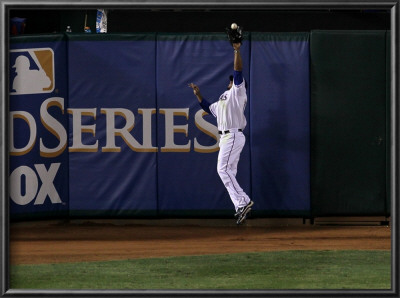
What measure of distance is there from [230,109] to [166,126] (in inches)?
35.9

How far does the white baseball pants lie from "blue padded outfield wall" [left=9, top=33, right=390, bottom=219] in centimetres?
28

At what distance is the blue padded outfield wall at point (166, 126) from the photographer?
11.5 meters

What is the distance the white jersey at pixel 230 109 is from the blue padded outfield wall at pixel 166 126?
232mm

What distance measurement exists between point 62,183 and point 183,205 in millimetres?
1594

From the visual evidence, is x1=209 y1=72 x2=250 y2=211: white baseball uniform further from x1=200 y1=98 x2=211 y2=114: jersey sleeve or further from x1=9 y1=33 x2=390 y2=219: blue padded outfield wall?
x1=9 y1=33 x2=390 y2=219: blue padded outfield wall

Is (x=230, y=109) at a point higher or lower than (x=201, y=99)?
lower

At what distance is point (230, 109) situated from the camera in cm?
1126

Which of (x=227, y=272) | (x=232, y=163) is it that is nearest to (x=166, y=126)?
(x=232, y=163)

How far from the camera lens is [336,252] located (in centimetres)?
1003

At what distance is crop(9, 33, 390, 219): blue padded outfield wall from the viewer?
1152 cm

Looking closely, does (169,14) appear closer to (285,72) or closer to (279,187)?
(285,72)

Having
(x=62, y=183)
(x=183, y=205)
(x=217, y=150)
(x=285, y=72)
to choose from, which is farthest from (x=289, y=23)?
(x=62, y=183)

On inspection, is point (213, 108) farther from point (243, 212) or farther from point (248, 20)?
point (248, 20)

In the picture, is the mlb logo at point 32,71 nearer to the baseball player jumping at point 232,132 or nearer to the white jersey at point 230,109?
the baseball player jumping at point 232,132
